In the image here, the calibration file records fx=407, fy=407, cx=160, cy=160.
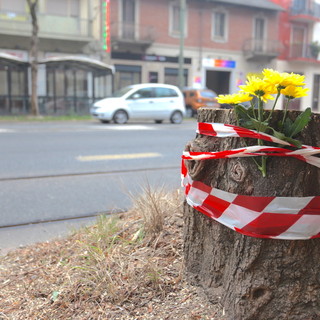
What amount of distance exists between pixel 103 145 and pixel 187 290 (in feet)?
25.3

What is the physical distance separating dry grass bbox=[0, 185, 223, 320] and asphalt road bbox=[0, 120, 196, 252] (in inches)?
30.8

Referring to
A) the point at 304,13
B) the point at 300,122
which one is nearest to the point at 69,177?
the point at 300,122

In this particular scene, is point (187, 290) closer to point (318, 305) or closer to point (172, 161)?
point (318, 305)

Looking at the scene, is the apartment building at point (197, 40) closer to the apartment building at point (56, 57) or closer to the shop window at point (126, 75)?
the shop window at point (126, 75)

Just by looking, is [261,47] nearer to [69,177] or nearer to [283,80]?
[69,177]

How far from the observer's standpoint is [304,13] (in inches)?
1323

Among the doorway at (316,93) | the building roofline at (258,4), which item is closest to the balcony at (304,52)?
the doorway at (316,93)

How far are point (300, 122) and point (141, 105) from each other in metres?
16.2

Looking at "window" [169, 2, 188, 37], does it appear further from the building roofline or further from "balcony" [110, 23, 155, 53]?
the building roofline

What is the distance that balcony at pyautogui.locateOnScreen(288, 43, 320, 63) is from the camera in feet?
112

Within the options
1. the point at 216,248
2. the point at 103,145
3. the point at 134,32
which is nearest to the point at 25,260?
the point at 216,248

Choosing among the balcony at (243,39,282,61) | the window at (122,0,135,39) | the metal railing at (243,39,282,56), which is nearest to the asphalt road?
the window at (122,0,135,39)

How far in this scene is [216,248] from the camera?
212 centimetres

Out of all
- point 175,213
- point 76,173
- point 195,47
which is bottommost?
point 76,173
